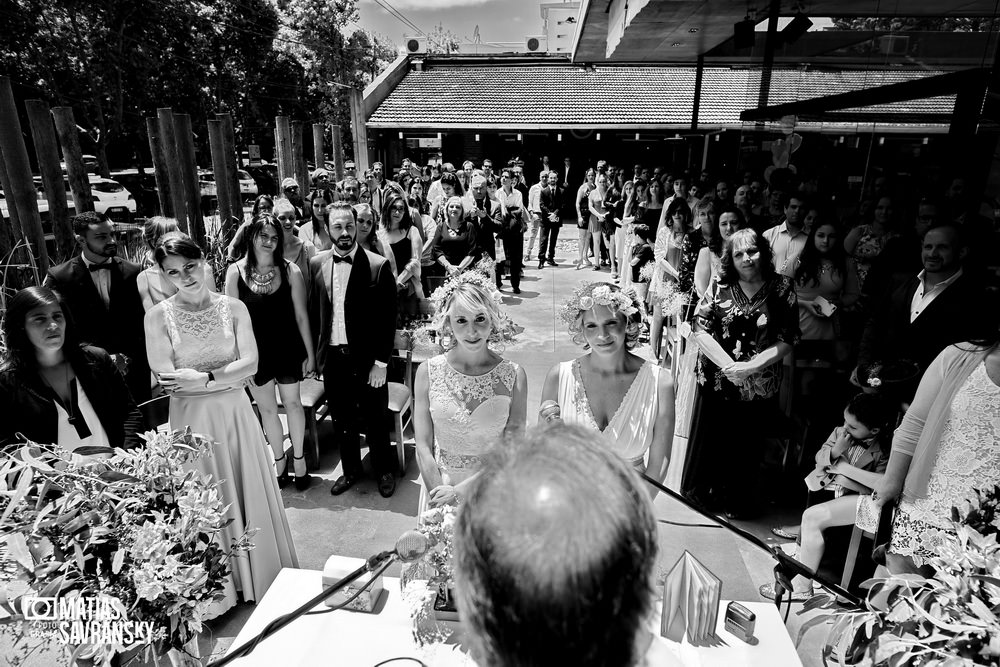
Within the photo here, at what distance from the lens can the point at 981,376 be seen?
2.22 meters

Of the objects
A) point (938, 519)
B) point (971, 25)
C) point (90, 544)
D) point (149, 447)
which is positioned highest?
point (971, 25)

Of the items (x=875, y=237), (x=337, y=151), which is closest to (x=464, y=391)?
(x=875, y=237)

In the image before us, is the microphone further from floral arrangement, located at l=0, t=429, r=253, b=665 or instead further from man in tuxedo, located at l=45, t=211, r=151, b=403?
man in tuxedo, located at l=45, t=211, r=151, b=403

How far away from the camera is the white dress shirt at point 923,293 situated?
3.04 meters

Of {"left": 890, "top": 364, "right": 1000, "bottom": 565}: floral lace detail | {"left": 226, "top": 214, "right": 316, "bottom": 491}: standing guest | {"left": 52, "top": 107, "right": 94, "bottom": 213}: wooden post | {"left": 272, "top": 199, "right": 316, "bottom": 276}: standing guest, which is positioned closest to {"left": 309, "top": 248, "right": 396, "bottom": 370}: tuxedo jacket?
{"left": 226, "top": 214, "right": 316, "bottom": 491}: standing guest

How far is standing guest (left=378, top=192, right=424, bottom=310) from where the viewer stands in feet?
16.7

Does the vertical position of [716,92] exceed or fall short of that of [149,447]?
it exceeds it

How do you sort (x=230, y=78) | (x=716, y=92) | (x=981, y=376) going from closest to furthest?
1. (x=981, y=376)
2. (x=716, y=92)
3. (x=230, y=78)

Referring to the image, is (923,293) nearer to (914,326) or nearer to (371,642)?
(914,326)

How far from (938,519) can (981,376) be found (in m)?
0.62

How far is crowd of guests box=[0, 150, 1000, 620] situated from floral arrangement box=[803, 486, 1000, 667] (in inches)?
12.7

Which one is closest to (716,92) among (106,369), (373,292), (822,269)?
(822,269)

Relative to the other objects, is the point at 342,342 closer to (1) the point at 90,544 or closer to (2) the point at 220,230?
(1) the point at 90,544

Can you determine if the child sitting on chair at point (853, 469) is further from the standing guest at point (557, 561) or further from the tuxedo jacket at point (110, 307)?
the tuxedo jacket at point (110, 307)
